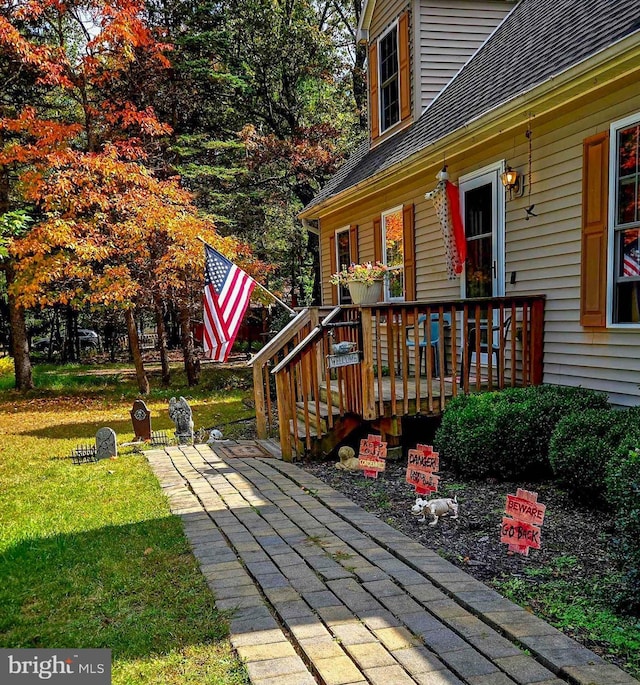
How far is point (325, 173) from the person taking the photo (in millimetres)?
15992

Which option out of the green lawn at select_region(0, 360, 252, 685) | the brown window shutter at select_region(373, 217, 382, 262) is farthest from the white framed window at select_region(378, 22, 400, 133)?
the green lawn at select_region(0, 360, 252, 685)

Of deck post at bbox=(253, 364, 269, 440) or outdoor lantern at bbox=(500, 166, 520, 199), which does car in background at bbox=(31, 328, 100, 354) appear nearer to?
deck post at bbox=(253, 364, 269, 440)

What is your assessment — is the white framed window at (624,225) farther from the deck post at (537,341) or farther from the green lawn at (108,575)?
the green lawn at (108,575)

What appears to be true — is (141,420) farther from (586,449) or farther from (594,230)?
(594,230)

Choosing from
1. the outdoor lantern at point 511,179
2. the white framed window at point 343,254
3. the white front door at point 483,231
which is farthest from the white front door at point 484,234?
the white framed window at point 343,254

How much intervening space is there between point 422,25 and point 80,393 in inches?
418

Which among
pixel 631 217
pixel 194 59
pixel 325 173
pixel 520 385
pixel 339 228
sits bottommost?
pixel 520 385

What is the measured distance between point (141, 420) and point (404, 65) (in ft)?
21.4

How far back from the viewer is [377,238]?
927 centimetres

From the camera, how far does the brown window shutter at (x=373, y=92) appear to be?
976cm

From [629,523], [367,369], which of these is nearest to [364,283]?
[367,369]

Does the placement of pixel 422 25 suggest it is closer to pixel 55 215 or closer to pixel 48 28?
pixel 55 215

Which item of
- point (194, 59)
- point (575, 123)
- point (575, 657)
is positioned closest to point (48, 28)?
point (194, 59)

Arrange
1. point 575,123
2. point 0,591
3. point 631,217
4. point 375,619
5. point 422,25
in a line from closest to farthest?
point 375,619
point 0,591
point 631,217
point 575,123
point 422,25
